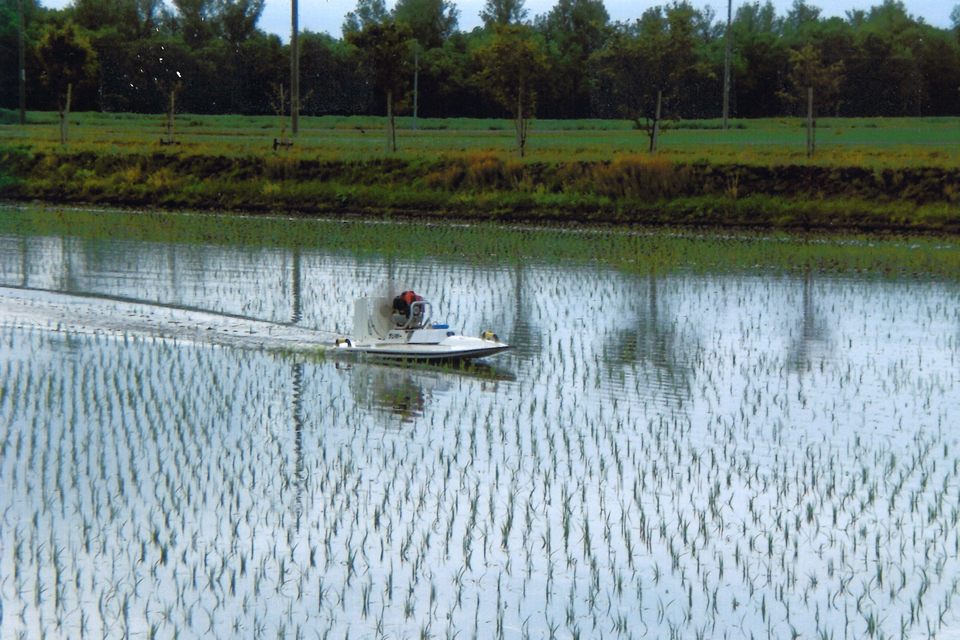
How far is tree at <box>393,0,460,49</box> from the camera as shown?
3125 inches

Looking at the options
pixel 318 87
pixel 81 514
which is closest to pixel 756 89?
pixel 318 87

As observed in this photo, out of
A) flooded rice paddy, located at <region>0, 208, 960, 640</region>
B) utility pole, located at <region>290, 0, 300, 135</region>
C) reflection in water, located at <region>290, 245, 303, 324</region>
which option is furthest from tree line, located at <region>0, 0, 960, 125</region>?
flooded rice paddy, located at <region>0, 208, 960, 640</region>

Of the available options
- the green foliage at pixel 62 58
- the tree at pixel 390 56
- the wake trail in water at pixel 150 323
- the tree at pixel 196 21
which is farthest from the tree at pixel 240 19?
the wake trail in water at pixel 150 323

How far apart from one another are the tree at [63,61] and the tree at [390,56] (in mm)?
12150

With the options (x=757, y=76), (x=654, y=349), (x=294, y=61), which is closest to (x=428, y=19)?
(x=757, y=76)

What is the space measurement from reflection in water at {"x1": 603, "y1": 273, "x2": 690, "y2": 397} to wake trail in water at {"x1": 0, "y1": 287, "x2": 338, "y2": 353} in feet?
11.6

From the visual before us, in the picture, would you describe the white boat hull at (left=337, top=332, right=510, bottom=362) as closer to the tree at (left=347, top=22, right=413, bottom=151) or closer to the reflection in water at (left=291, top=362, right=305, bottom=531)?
the reflection in water at (left=291, top=362, right=305, bottom=531)

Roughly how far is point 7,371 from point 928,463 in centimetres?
924

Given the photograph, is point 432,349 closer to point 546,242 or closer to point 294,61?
point 546,242

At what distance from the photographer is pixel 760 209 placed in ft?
105

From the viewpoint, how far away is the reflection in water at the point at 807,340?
14.3 metres

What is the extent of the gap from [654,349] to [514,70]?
27.9m

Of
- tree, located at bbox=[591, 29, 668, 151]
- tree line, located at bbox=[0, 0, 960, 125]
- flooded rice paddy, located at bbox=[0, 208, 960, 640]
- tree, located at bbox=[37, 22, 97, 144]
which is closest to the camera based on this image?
flooded rice paddy, located at bbox=[0, 208, 960, 640]

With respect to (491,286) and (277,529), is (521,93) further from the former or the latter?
(277,529)
